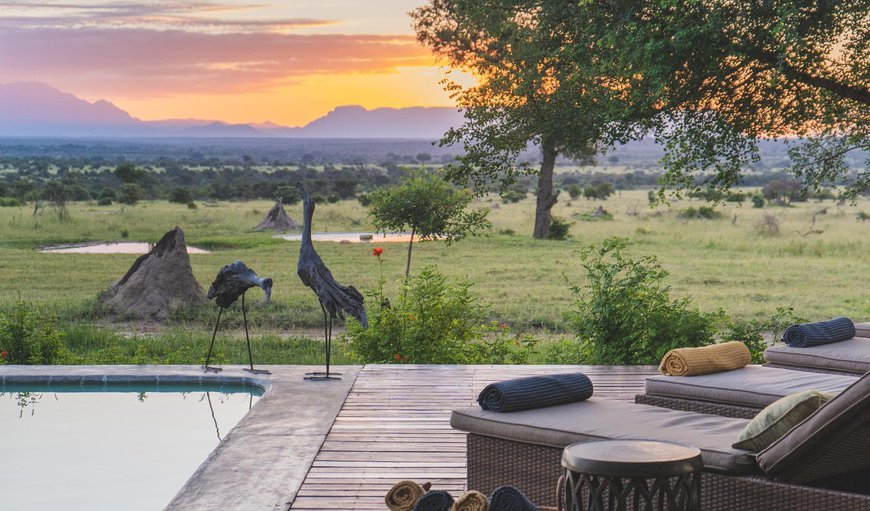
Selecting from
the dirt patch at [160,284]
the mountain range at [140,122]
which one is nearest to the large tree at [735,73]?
the dirt patch at [160,284]

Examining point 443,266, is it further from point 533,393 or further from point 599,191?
point 599,191

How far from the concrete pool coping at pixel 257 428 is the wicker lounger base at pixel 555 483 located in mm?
906

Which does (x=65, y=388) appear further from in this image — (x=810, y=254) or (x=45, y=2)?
(x=45, y=2)

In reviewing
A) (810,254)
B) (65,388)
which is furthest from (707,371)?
(810,254)

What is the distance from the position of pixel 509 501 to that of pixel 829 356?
3.82m

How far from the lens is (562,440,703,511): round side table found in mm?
3570

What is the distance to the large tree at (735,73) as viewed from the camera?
9242 mm

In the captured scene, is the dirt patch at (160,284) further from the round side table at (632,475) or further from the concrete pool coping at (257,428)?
the round side table at (632,475)

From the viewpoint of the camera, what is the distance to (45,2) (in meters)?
39.2

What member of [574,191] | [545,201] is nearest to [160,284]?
[545,201]

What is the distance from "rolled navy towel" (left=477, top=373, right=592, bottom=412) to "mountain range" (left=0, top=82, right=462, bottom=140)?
283 ft

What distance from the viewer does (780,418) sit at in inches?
165

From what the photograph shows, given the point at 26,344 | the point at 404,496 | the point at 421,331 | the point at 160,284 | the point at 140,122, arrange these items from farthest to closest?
the point at 140,122, the point at 160,284, the point at 26,344, the point at 421,331, the point at 404,496

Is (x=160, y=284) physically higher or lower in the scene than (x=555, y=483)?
lower
